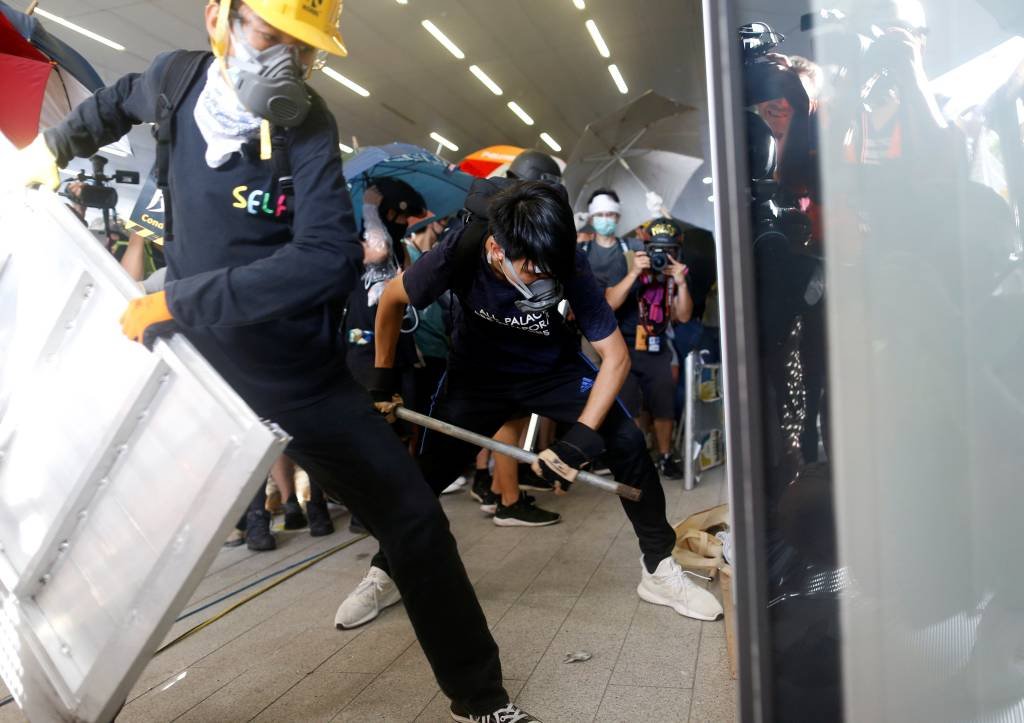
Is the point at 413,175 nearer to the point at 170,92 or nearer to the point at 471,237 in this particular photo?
the point at 471,237

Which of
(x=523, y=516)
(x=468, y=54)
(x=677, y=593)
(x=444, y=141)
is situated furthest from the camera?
(x=444, y=141)

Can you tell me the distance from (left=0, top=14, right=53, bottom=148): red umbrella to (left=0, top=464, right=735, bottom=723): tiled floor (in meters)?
1.68

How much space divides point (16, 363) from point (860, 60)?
1.64 meters

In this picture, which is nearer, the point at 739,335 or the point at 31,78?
the point at 739,335

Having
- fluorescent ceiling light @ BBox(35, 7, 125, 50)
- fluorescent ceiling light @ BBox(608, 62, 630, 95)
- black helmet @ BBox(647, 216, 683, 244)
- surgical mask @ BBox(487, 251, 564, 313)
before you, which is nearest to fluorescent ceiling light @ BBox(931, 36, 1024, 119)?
surgical mask @ BBox(487, 251, 564, 313)

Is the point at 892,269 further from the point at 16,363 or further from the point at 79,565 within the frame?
the point at 16,363

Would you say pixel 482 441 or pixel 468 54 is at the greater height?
pixel 468 54

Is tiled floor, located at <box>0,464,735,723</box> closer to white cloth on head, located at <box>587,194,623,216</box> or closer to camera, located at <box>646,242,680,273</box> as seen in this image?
camera, located at <box>646,242,680,273</box>

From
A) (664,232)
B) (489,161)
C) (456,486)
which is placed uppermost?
(489,161)

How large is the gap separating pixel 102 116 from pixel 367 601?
68.2 inches

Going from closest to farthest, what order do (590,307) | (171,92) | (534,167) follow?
(171,92) → (590,307) → (534,167)

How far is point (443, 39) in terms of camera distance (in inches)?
422

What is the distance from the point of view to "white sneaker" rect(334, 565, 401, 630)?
270 centimetres

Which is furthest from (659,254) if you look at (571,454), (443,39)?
(443,39)
